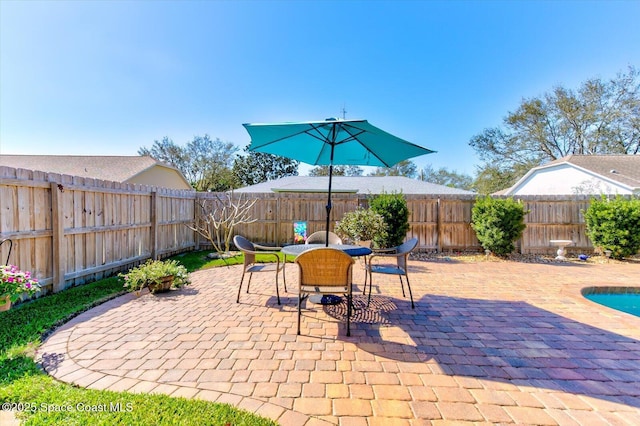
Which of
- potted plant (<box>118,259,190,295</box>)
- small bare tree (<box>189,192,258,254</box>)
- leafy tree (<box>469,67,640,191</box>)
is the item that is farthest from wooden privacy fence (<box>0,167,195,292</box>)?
leafy tree (<box>469,67,640,191</box>)

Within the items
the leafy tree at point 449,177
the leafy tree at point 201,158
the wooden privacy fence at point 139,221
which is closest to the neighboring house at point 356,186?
the wooden privacy fence at point 139,221

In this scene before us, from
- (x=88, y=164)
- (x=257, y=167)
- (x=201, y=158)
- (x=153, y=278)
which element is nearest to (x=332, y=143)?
(x=153, y=278)

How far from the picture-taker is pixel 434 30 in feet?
29.6

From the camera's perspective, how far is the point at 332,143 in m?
3.87

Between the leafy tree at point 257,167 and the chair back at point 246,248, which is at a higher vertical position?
the leafy tree at point 257,167

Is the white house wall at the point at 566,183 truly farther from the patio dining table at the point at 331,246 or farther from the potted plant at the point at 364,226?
the patio dining table at the point at 331,246

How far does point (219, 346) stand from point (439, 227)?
7.69 metres

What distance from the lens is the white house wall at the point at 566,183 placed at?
38.8 ft

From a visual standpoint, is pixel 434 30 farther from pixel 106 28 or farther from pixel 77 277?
pixel 77 277

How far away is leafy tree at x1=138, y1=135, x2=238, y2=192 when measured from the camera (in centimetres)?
2636

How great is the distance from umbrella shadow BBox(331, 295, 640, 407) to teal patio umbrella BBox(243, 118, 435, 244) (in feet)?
4.95

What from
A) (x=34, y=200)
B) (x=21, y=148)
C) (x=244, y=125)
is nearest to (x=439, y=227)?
(x=244, y=125)

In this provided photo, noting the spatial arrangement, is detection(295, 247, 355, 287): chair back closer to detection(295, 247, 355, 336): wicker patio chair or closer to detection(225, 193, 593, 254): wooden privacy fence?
detection(295, 247, 355, 336): wicker patio chair

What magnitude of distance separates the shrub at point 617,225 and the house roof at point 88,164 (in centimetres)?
1778
